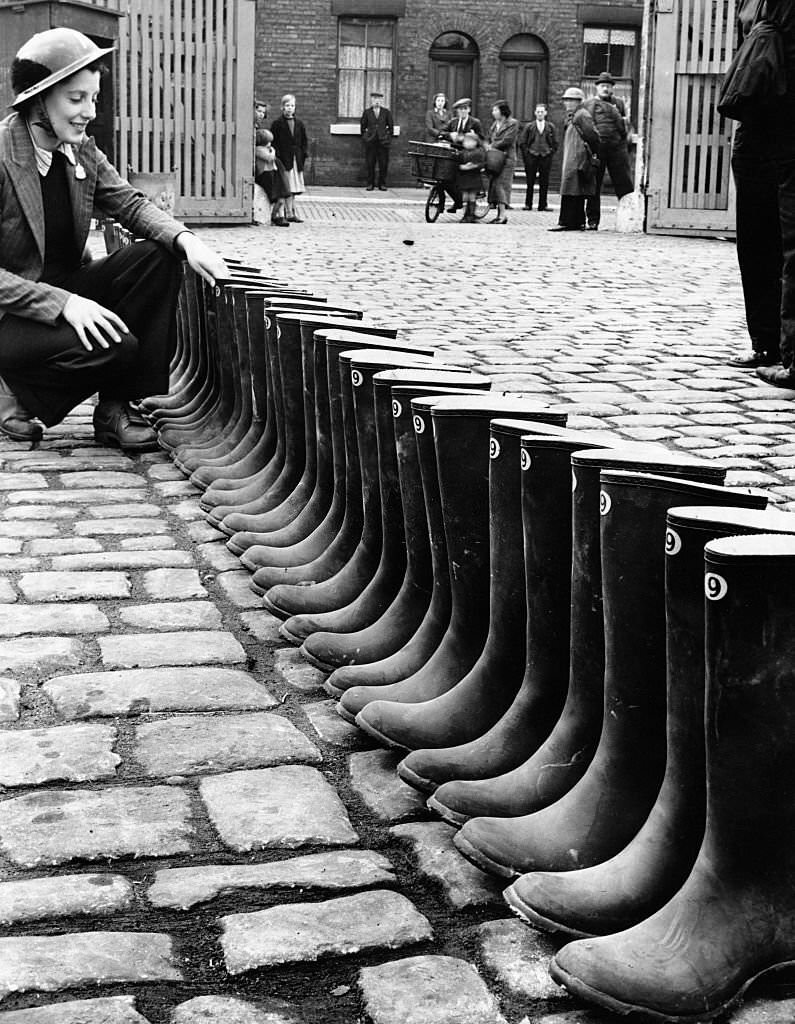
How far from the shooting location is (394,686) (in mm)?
2904

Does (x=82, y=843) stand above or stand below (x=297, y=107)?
below

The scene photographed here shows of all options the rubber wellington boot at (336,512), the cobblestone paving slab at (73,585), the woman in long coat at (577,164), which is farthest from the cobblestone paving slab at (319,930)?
the woman in long coat at (577,164)

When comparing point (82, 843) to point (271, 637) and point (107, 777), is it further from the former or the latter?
point (271, 637)

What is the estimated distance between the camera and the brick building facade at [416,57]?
31984 millimetres

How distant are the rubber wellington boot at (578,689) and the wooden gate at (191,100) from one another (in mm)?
16487

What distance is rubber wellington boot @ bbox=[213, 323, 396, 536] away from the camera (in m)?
4.04

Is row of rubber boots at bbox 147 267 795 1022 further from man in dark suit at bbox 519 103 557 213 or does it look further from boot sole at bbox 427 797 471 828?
man in dark suit at bbox 519 103 557 213

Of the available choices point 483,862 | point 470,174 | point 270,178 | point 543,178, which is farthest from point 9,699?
point 543,178

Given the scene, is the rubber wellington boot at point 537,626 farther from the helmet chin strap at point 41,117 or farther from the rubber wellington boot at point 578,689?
the helmet chin strap at point 41,117

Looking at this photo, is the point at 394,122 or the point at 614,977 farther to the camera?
the point at 394,122

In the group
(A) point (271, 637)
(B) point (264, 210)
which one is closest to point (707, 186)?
(B) point (264, 210)

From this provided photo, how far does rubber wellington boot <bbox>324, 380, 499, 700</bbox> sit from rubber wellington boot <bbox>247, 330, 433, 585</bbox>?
1.59 ft

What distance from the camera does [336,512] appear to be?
152 inches

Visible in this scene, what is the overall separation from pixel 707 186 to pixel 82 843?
18.4 metres
